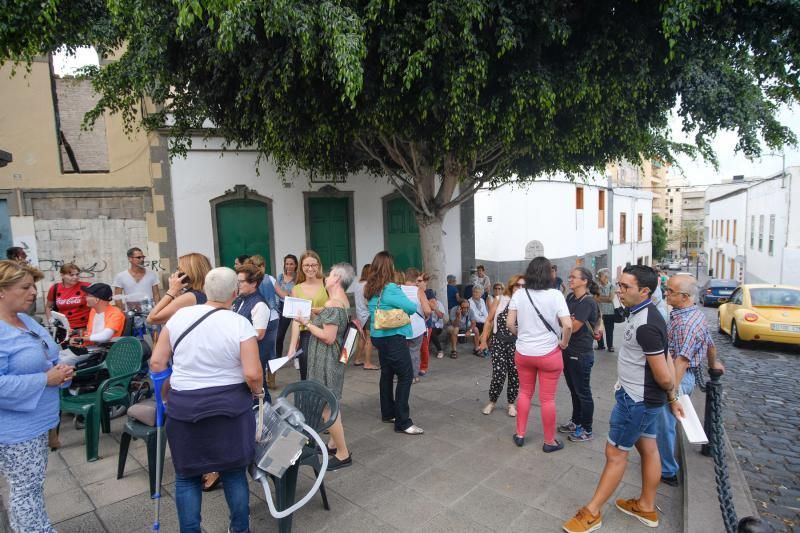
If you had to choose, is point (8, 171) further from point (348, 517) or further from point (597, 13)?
point (597, 13)

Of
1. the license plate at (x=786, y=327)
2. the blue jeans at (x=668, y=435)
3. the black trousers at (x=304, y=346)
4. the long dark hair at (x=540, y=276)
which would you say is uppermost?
the long dark hair at (x=540, y=276)

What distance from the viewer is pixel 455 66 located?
5340 mm

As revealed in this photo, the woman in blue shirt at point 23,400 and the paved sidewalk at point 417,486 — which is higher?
the woman in blue shirt at point 23,400

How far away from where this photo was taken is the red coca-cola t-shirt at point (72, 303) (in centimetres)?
591

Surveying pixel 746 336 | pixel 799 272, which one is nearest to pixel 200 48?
pixel 746 336

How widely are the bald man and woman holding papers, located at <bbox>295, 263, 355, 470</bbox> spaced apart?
2.61m

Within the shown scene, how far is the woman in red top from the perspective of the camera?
19.4 ft

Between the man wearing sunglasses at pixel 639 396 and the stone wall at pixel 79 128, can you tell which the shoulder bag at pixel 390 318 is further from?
the stone wall at pixel 79 128

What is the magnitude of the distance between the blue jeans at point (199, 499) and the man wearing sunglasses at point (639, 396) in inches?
83.1

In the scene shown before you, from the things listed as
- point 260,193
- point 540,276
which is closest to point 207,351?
point 540,276

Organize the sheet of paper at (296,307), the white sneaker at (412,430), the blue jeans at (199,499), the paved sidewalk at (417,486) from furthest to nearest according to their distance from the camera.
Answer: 1. the white sneaker at (412,430)
2. the sheet of paper at (296,307)
3. the paved sidewalk at (417,486)
4. the blue jeans at (199,499)

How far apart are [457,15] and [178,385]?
4415 mm

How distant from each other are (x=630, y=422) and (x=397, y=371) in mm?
2175

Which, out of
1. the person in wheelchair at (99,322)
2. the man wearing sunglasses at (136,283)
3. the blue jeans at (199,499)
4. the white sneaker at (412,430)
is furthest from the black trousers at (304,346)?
the man wearing sunglasses at (136,283)
